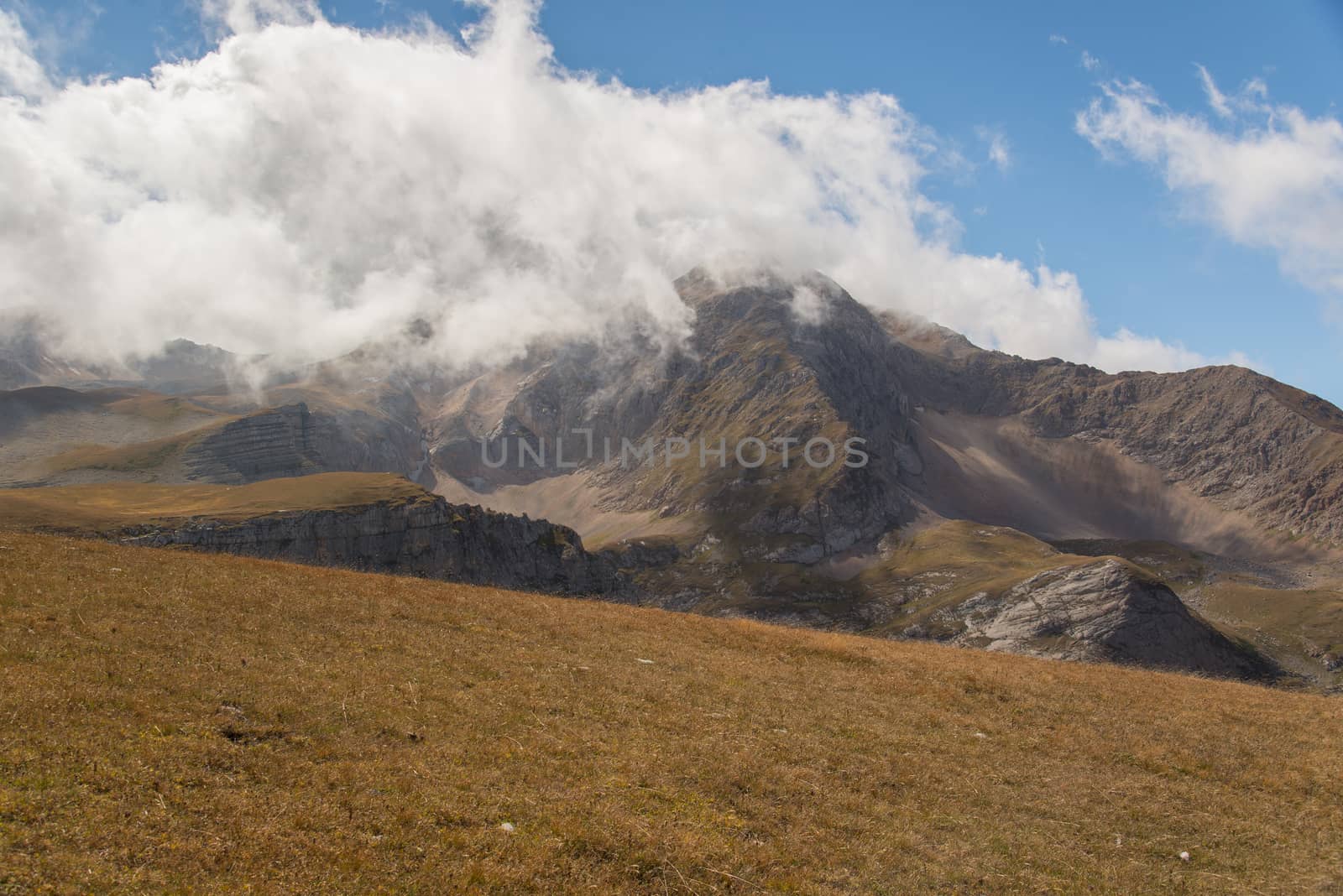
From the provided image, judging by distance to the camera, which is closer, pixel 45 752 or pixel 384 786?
pixel 45 752

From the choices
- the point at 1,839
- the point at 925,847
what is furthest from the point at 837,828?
the point at 1,839

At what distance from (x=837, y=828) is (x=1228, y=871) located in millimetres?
8886

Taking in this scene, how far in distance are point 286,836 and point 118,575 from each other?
1757cm

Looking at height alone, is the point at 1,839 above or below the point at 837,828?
above

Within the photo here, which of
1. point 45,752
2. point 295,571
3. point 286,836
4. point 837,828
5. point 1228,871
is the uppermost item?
point 295,571

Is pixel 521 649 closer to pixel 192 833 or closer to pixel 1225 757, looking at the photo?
pixel 192 833

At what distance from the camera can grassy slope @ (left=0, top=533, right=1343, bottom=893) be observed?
14789 millimetres

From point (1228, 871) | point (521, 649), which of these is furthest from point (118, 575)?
point (1228, 871)

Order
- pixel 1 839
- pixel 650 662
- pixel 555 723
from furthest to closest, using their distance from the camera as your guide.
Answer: pixel 650 662 < pixel 555 723 < pixel 1 839

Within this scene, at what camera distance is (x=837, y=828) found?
60.6 ft

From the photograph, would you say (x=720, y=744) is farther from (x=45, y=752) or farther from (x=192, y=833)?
(x=45, y=752)

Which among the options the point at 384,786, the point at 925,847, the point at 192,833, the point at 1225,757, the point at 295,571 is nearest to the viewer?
the point at 192,833

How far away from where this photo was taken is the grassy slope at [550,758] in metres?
14.8

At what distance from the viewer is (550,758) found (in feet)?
63.4
